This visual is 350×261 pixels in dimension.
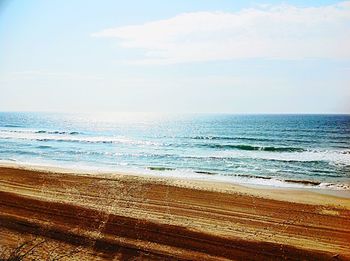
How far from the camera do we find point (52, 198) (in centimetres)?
1246

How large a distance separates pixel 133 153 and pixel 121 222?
19114mm

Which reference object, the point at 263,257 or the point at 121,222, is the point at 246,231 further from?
the point at 121,222

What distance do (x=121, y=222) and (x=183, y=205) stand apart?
270cm

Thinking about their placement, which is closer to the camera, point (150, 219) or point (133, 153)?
point (150, 219)

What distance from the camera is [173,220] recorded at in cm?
1042

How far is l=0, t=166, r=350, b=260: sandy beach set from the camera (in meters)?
8.42

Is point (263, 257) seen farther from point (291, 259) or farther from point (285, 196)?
point (285, 196)

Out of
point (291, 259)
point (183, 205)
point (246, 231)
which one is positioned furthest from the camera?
point (183, 205)

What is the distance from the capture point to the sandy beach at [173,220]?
842cm

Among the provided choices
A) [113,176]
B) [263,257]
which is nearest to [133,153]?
[113,176]

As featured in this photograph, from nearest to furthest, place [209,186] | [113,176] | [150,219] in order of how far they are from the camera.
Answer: [150,219], [209,186], [113,176]

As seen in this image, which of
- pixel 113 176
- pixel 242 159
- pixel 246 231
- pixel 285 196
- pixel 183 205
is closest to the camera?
pixel 246 231

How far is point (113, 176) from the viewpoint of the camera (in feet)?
57.9

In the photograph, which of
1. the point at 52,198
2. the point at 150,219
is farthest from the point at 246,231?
the point at 52,198
